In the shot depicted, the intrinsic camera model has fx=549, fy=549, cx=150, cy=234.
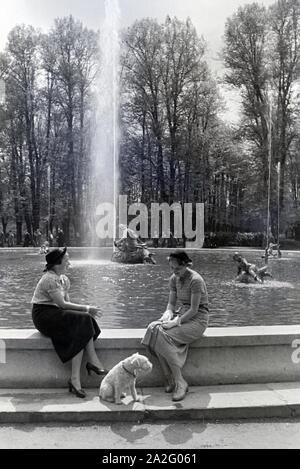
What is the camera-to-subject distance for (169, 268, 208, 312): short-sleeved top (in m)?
5.29

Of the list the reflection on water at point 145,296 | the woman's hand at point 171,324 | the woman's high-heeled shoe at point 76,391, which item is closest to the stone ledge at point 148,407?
the woman's high-heeled shoe at point 76,391

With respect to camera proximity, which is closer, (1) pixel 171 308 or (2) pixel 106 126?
(1) pixel 171 308

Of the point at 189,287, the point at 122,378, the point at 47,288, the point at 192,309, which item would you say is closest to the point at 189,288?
the point at 189,287

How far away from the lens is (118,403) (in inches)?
184

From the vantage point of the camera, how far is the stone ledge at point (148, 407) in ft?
14.7

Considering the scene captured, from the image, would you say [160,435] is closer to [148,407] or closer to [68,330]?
[148,407]

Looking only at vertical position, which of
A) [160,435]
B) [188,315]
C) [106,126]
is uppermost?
[106,126]

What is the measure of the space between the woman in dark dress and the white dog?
26 cm

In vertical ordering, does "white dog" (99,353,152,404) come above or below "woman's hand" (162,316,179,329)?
below

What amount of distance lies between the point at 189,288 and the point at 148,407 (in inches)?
49.1

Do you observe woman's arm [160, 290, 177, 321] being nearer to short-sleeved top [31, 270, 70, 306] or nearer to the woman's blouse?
the woman's blouse

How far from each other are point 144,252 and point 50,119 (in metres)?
23.7

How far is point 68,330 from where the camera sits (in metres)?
5.01

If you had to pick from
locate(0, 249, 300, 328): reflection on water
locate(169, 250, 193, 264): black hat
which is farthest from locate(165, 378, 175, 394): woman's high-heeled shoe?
locate(0, 249, 300, 328): reflection on water
